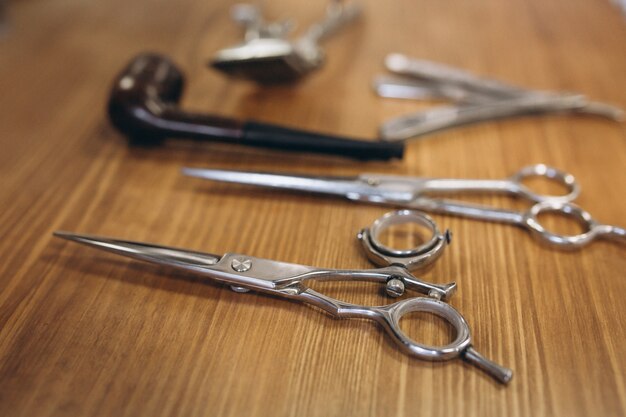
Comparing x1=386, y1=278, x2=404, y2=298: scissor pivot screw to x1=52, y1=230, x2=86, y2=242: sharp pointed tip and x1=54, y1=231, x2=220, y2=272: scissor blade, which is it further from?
x1=52, y1=230, x2=86, y2=242: sharp pointed tip

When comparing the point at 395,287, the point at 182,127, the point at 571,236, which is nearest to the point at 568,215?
the point at 571,236

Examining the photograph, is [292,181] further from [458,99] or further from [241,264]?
[458,99]

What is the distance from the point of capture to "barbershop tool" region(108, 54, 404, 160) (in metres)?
0.72

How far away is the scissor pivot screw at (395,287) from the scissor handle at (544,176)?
22 cm

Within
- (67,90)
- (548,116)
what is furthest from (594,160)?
(67,90)

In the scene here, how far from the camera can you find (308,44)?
922 mm

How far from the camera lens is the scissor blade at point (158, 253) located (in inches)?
22.2

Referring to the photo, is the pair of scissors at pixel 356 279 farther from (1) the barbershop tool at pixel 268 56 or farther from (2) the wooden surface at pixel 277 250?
(1) the barbershop tool at pixel 268 56

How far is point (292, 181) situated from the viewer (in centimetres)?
67

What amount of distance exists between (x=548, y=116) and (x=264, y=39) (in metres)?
0.44

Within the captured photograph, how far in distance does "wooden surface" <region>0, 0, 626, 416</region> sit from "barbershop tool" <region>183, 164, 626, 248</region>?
2 cm

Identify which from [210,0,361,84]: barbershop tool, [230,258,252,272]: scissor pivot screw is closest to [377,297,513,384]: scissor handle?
[230,258,252,272]: scissor pivot screw

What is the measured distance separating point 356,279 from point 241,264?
0.11 meters

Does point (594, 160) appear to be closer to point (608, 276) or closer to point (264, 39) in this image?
point (608, 276)
